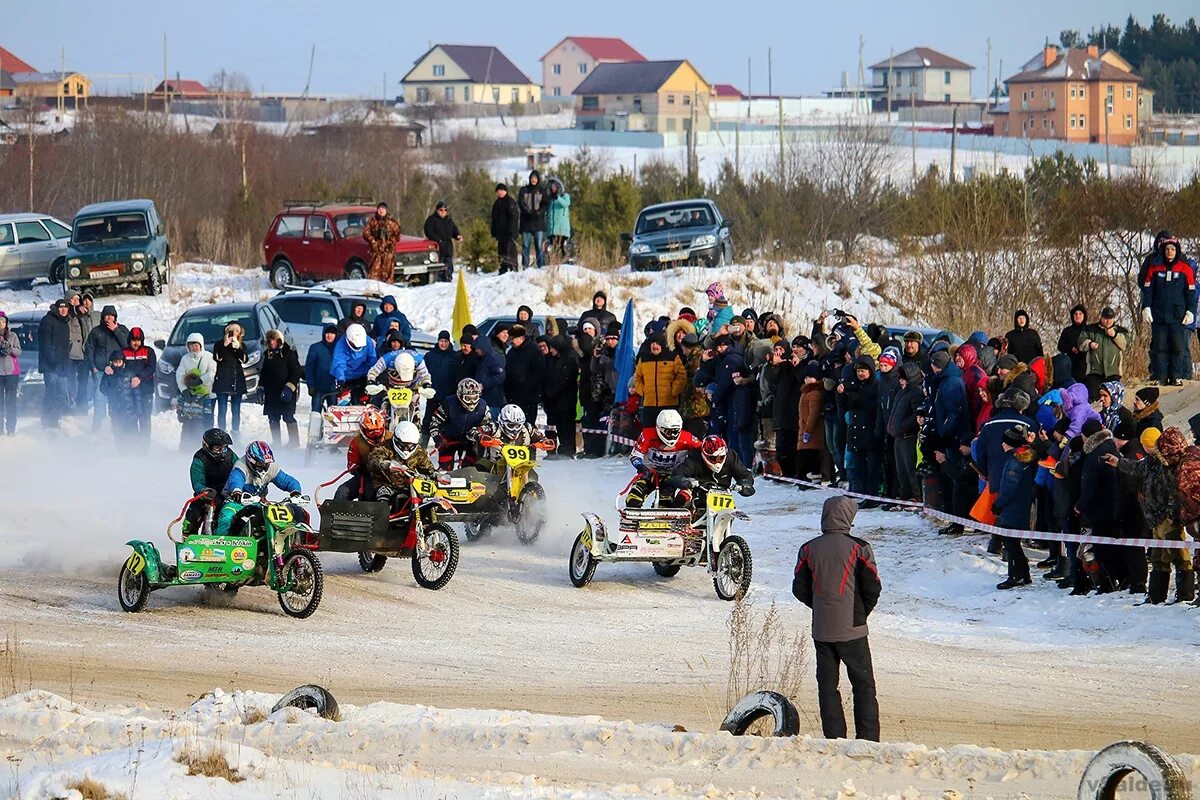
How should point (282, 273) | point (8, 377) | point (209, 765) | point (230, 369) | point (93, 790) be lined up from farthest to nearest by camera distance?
point (282, 273) → point (8, 377) → point (230, 369) → point (209, 765) → point (93, 790)

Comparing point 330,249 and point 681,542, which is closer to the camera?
point 681,542

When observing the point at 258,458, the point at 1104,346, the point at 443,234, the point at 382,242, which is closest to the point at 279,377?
the point at 258,458

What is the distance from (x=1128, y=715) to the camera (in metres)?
10.6

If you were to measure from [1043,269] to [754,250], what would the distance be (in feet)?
35.1

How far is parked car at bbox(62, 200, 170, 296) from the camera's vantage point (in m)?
33.7

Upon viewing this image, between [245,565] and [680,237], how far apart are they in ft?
72.1

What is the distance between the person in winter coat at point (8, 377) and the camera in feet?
77.7

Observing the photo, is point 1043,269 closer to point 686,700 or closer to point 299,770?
point 686,700

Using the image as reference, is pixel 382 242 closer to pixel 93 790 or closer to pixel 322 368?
pixel 322 368

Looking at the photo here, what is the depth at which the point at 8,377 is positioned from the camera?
23.8 m

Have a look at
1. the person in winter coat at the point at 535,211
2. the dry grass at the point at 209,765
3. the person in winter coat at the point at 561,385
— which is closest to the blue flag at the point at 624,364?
Answer: the person in winter coat at the point at 561,385

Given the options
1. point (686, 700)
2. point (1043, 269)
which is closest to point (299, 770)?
point (686, 700)

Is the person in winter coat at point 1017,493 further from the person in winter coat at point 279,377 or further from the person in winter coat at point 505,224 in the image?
the person in winter coat at point 505,224

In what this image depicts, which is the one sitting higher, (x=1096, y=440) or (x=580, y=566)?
(x=1096, y=440)
